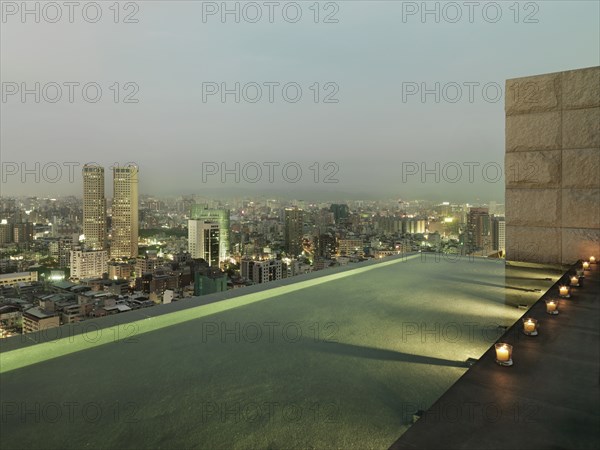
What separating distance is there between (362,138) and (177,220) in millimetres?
25800

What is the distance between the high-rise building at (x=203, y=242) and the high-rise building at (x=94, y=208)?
25.5 ft

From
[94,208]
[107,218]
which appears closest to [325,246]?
[94,208]

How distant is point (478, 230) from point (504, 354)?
636 cm

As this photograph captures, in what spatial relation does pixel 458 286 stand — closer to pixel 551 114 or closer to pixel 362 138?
pixel 551 114

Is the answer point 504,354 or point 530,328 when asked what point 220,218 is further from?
point 504,354

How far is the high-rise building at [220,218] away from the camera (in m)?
34.7

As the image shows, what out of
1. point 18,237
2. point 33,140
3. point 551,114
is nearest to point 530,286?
point 551,114

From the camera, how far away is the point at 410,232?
10.9 metres

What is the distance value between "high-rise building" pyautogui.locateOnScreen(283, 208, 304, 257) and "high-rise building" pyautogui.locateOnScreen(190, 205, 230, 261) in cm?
947

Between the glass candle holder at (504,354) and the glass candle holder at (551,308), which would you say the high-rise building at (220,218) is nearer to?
the glass candle holder at (551,308)

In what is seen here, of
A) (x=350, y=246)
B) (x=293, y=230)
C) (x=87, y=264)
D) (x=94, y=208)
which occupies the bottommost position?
(x=87, y=264)

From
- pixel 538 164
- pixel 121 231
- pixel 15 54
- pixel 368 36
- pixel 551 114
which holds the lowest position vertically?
pixel 121 231

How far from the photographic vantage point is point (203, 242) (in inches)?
1342

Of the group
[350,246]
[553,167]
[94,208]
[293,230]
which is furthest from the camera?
[94,208]
